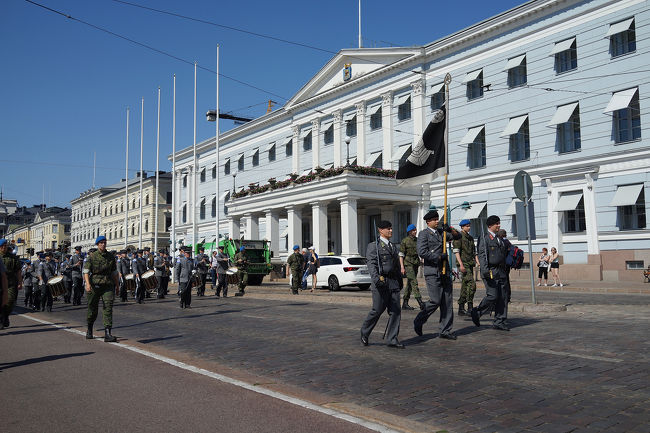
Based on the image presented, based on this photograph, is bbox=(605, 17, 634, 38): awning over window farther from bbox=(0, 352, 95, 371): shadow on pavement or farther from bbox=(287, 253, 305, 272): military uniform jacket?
bbox=(0, 352, 95, 371): shadow on pavement

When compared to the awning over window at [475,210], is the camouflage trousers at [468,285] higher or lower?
lower

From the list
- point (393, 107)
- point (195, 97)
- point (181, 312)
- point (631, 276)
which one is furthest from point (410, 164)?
point (195, 97)

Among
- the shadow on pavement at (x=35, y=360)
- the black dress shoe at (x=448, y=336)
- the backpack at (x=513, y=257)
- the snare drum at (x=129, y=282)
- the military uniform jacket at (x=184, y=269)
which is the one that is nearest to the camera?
the shadow on pavement at (x=35, y=360)

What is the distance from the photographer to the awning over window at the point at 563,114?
29395mm

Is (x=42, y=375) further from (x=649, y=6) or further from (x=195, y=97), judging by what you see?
(x=195, y=97)

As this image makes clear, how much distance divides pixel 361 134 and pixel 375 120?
141cm

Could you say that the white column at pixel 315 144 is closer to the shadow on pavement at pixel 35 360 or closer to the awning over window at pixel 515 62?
the awning over window at pixel 515 62

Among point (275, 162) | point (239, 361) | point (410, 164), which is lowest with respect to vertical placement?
point (239, 361)

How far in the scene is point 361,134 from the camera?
41.8m

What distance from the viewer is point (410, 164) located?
13.2 metres

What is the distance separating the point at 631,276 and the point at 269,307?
1781 cm

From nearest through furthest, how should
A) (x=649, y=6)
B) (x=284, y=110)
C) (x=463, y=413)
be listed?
(x=463, y=413)
(x=649, y=6)
(x=284, y=110)

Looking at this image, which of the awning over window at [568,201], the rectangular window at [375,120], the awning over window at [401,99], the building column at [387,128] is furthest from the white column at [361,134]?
the awning over window at [568,201]

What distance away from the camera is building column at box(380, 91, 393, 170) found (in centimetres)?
3922
